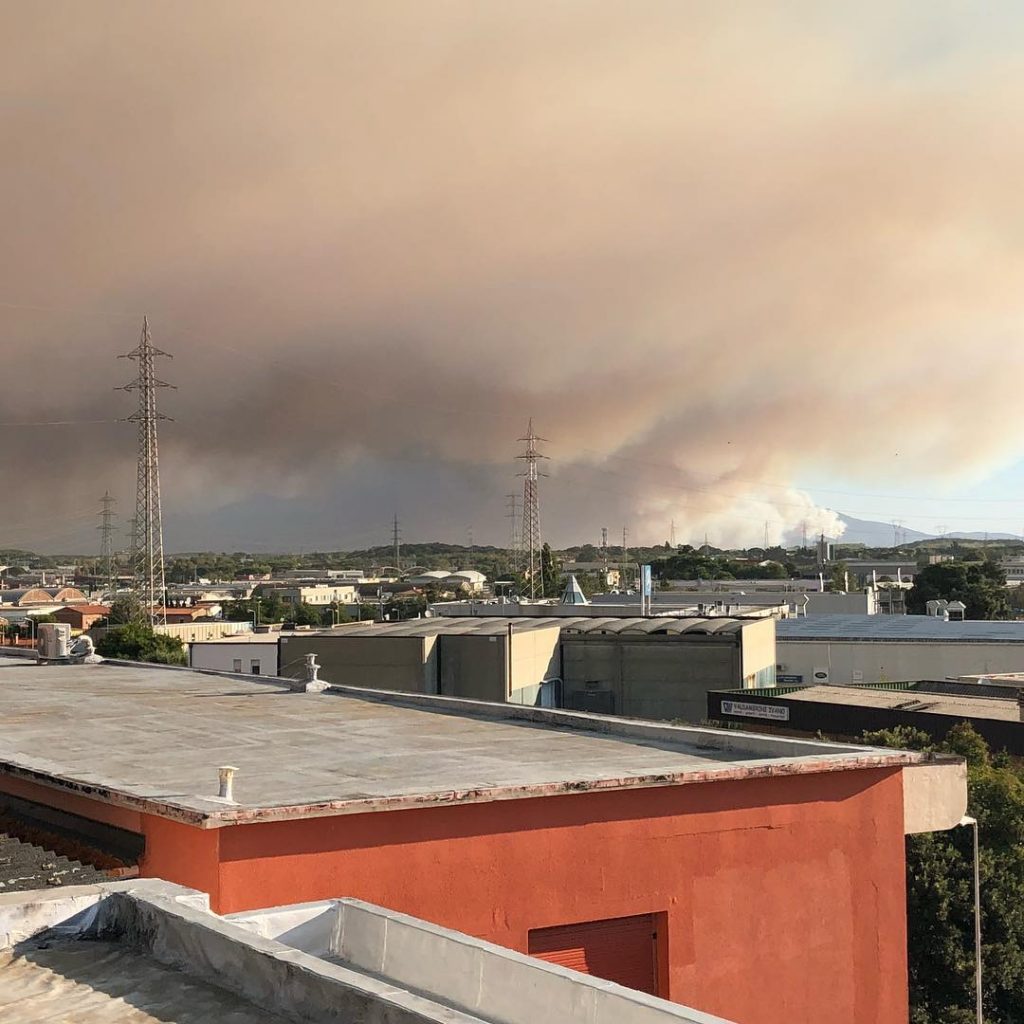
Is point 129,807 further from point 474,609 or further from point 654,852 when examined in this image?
point 474,609

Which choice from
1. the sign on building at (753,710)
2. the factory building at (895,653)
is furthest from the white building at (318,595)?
the sign on building at (753,710)

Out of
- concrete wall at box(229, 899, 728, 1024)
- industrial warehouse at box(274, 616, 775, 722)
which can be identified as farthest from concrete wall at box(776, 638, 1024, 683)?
concrete wall at box(229, 899, 728, 1024)

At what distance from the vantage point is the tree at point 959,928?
21.5 m

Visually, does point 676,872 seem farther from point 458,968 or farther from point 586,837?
point 458,968

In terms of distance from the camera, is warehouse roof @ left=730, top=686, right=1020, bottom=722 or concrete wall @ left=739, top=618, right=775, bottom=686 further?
concrete wall @ left=739, top=618, right=775, bottom=686

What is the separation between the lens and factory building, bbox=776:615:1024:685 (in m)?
52.8

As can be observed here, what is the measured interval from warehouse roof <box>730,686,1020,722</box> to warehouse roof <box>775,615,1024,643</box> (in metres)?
14.7

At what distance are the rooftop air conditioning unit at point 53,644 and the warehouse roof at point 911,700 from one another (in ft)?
73.7

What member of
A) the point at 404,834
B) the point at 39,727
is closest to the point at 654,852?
the point at 404,834

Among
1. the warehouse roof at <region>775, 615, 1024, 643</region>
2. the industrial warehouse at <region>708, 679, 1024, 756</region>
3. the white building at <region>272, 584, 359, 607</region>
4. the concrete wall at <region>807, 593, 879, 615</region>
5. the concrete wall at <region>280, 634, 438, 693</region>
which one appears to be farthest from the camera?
the white building at <region>272, 584, 359, 607</region>

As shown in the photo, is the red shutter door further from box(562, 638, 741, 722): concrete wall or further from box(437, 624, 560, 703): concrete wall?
box(562, 638, 741, 722): concrete wall

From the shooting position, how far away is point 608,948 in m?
10.3

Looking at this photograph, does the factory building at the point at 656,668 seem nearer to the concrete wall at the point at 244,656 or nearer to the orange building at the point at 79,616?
the concrete wall at the point at 244,656

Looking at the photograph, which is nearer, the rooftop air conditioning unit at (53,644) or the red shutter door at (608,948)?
the red shutter door at (608,948)
